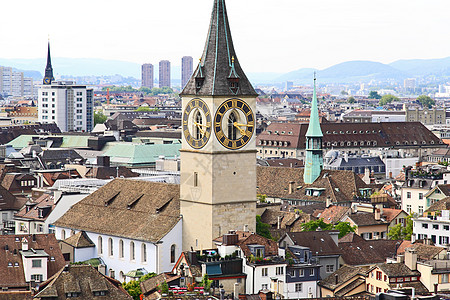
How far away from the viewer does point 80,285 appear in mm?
58656

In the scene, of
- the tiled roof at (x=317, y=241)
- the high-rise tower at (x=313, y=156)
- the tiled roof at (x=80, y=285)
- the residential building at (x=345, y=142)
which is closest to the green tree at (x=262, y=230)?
the tiled roof at (x=317, y=241)

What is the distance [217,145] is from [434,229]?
72.1 ft

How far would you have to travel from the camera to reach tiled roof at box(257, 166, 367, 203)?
113250 millimetres

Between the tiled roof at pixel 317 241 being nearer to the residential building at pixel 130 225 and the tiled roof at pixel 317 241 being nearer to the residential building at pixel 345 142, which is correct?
the residential building at pixel 130 225

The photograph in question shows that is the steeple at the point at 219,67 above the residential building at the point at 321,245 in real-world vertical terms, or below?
above

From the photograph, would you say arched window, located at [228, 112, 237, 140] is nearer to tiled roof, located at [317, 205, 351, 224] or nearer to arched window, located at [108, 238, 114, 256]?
arched window, located at [108, 238, 114, 256]

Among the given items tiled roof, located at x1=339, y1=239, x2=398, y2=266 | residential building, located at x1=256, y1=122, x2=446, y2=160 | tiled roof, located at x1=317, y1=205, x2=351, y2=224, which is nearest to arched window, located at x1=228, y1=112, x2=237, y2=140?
tiled roof, located at x1=339, y1=239, x2=398, y2=266

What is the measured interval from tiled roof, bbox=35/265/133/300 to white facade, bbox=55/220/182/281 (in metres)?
13.1

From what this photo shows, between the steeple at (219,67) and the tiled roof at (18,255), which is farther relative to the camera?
the steeple at (219,67)

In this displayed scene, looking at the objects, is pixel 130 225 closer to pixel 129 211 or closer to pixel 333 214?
pixel 129 211

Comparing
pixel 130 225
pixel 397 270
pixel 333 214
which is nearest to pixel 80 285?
pixel 397 270

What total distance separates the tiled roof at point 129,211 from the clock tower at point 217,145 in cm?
229

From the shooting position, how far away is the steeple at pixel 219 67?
7262 cm

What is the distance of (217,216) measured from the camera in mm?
72312
